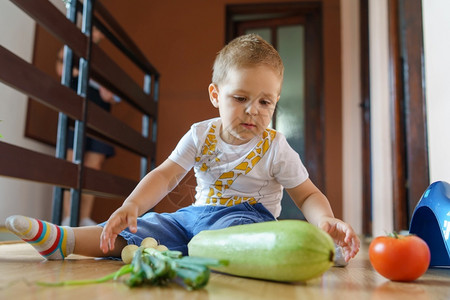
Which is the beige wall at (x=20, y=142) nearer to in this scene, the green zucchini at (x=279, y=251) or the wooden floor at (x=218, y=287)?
the wooden floor at (x=218, y=287)

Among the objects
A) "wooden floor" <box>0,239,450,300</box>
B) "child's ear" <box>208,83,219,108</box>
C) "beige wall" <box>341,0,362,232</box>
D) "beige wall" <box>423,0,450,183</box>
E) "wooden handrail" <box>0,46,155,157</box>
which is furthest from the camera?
"beige wall" <box>341,0,362,232</box>

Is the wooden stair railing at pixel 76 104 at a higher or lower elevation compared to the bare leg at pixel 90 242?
higher

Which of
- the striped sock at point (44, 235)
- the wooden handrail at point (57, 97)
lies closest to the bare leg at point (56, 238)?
the striped sock at point (44, 235)

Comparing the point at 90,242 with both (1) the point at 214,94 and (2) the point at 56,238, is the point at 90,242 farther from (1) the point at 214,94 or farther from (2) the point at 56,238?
(1) the point at 214,94

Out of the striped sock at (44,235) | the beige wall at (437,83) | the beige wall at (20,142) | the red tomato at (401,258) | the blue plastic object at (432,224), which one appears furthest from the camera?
the beige wall at (20,142)

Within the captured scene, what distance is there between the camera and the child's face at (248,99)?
99 cm

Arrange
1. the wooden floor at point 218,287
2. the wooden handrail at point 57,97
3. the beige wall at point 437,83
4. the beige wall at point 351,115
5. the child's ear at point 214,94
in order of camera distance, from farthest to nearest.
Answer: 1. the beige wall at point 351,115
2. the wooden handrail at point 57,97
3. the beige wall at point 437,83
4. the child's ear at point 214,94
5. the wooden floor at point 218,287

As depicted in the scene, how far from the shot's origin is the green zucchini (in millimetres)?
629

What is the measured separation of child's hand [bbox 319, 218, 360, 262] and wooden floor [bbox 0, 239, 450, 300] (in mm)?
51

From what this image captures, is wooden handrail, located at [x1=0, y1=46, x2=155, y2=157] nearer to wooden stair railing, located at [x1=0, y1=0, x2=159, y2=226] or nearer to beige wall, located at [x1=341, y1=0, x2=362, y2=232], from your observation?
wooden stair railing, located at [x1=0, y1=0, x2=159, y2=226]

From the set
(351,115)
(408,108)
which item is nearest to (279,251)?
(408,108)

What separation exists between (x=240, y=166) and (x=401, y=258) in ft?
1.43

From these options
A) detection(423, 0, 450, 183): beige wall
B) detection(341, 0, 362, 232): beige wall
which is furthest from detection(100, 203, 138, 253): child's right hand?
detection(341, 0, 362, 232): beige wall

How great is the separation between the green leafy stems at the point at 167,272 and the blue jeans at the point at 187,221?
351mm
